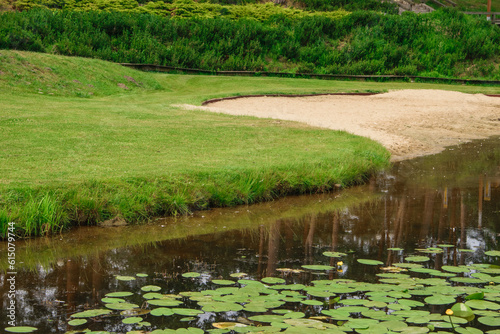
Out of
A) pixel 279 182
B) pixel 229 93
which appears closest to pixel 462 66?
pixel 229 93

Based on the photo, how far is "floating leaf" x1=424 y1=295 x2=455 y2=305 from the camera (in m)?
4.59

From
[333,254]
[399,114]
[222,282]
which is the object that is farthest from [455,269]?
[399,114]

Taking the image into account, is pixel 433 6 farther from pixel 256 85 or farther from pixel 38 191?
pixel 38 191

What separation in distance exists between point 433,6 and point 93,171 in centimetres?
4714

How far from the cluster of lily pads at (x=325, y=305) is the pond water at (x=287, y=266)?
0.01 metres

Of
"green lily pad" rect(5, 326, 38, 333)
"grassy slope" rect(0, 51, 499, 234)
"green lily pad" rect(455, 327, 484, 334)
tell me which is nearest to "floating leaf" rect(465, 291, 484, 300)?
"green lily pad" rect(455, 327, 484, 334)

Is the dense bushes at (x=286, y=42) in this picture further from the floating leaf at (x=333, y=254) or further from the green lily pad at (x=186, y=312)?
the green lily pad at (x=186, y=312)

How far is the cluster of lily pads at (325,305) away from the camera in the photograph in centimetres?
414

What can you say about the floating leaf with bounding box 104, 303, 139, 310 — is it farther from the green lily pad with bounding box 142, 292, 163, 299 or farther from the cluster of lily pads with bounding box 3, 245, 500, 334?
the green lily pad with bounding box 142, 292, 163, 299

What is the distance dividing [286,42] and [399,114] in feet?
47.5

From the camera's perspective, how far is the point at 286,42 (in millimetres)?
31703

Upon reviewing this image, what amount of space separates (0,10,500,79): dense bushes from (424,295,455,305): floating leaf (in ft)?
78.7

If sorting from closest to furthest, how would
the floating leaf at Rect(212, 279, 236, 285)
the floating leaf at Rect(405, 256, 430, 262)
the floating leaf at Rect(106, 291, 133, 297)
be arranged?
the floating leaf at Rect(106, 291, 133, 297) < the floating leaf at Rect(212, 279, 236, 285) < the floating leaf at Rect(405, 256, 430, 262)

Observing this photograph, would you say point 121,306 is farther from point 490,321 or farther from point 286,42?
point 286,42
